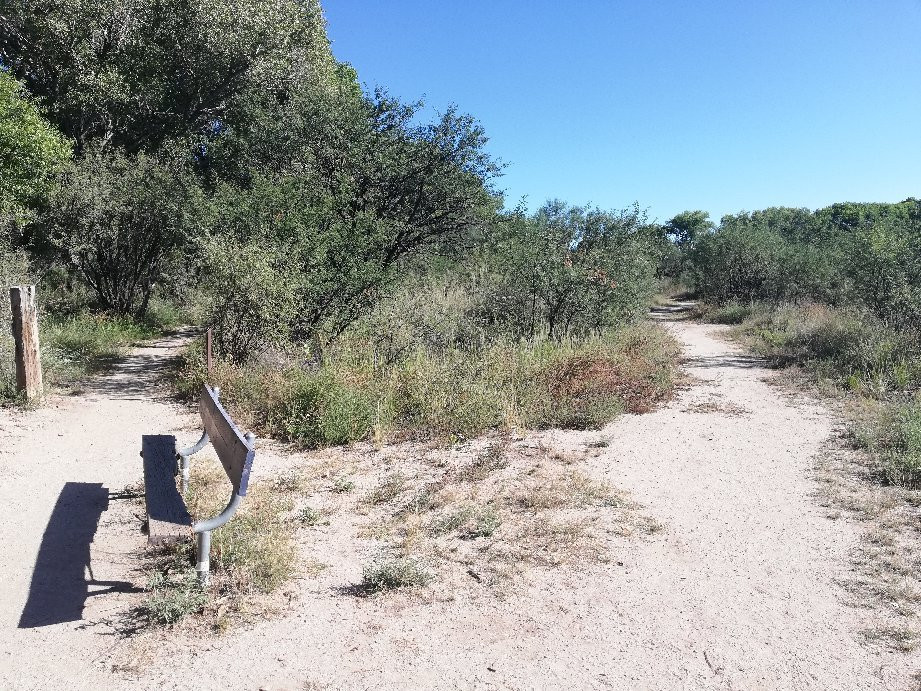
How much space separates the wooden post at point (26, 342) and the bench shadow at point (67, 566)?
293 cm

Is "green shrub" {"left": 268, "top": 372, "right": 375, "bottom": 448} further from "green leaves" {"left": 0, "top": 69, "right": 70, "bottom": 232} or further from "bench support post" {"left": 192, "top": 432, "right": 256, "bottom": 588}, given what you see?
"green leaves" {"left": 0, "top": 69, "right": 70, "bottom": 232}

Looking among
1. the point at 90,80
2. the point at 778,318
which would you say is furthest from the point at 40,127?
the point at 778,318

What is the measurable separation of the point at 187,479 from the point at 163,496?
101cm

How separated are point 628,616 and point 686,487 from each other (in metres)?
2.36

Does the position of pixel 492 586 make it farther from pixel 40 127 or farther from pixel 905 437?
pixel 40 127

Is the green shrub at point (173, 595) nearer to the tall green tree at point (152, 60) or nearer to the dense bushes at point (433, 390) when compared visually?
the dense bushes at point (433, 390)

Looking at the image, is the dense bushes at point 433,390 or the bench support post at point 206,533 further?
the dense bushes at point 433,390

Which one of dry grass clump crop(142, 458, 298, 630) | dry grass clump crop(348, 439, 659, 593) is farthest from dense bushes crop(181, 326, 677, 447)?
dry grass clump crop(142, 458, 298, 630)

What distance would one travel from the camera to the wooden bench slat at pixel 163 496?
349cm

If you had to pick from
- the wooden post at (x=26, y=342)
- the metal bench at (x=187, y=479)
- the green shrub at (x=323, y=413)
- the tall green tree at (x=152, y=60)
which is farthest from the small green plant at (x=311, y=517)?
the tall green tree at (x=152, y=60)

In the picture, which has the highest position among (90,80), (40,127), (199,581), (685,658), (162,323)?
(90,80)

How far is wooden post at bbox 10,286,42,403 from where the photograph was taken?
704 centimetres

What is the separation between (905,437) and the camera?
608cm

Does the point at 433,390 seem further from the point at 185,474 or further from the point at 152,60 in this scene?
the point at 152,60
